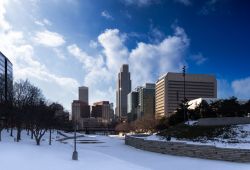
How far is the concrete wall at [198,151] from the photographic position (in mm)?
38594

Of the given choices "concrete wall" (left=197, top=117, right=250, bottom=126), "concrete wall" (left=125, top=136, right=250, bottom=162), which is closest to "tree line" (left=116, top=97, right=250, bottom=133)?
"concrete wall" (left=197, top=117, right=250, bottom=126)

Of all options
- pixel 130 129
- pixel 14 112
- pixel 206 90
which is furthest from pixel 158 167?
pixel 206 90

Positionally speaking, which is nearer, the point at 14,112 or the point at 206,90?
the point at 14,112

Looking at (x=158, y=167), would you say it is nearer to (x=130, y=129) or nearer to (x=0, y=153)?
(x=0, y=153)

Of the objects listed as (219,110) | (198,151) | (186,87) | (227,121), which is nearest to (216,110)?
(219,110)

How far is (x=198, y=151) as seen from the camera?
43.4m

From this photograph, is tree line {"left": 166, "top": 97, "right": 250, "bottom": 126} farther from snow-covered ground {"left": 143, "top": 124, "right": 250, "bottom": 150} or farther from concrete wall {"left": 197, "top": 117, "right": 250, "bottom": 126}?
snow-covered ground {"left": 143, "top": 124, "right": 250, "bottom": 150}

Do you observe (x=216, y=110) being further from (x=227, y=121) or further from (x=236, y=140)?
(x=236, y=140)

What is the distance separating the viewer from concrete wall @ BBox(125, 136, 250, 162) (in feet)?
127

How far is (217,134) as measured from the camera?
163 feet

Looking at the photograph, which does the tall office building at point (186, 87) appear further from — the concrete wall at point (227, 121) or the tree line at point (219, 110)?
the concrete wall at point (227, 121)

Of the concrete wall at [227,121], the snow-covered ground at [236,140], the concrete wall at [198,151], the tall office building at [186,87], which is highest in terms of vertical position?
the tall office building at [186,87]

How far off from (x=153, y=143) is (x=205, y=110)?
2245 centimetres

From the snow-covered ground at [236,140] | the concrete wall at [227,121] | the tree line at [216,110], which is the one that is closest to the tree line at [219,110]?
the tree line at [216,110]
